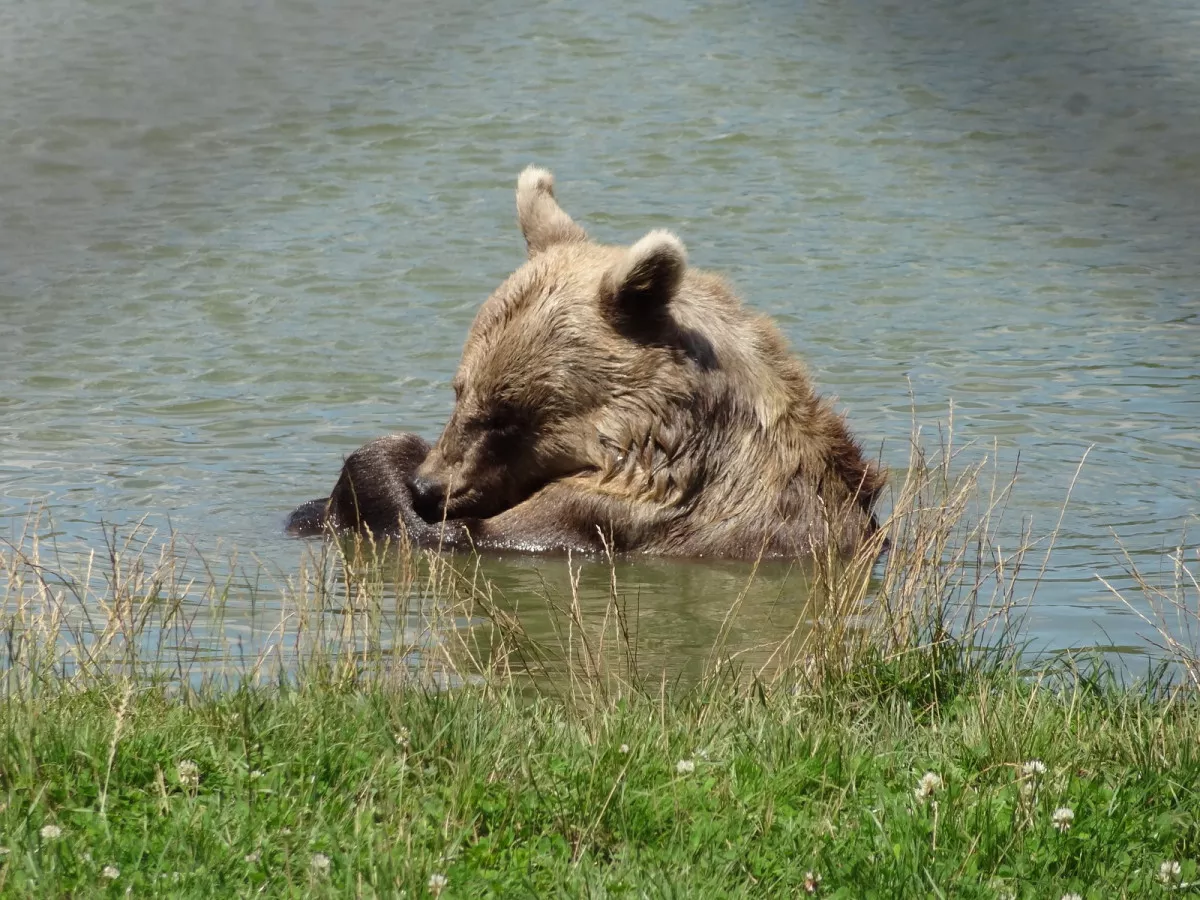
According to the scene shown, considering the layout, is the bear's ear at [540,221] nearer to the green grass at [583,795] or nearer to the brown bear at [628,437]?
the brown bear at [628,437]

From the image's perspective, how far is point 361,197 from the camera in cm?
1409

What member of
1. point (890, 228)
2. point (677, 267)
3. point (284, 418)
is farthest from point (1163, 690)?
point (890, 228)

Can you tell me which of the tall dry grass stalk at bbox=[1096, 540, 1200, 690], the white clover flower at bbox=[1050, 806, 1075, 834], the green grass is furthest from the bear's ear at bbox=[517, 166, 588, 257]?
the white clover flower at bbox=[1050, 806, 1075, 834]

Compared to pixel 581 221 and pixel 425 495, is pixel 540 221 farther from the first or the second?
pixel 581 221

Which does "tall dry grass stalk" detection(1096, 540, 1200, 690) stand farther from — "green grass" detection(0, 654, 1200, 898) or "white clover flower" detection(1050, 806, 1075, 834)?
"white clover flower" detection(1050, 806, 1075, 834)

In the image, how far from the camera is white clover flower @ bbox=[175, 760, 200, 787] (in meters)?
3.87

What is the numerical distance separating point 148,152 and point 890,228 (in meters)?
6.03

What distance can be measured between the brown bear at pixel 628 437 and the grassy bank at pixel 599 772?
2.04 m

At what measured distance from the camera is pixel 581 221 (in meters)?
13.1

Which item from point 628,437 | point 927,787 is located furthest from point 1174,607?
point 927,787

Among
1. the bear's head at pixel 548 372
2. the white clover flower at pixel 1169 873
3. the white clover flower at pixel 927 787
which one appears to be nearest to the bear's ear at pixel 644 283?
the bear's head at pixel 548 372

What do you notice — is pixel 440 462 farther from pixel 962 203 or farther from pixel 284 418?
pixel 962 203

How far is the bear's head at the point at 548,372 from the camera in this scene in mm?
7254

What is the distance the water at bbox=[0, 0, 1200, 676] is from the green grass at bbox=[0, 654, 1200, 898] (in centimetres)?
160
